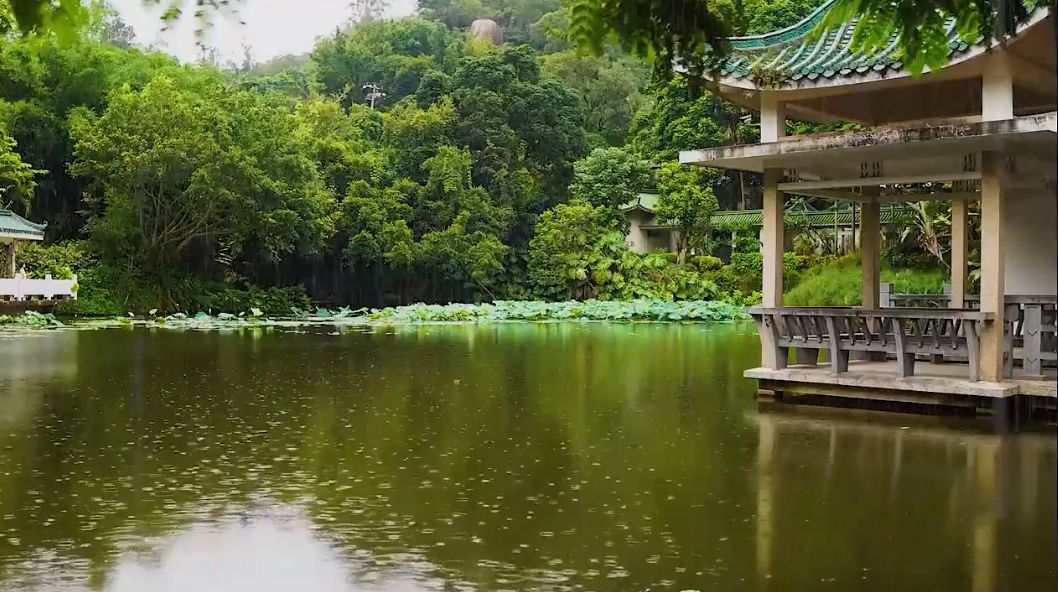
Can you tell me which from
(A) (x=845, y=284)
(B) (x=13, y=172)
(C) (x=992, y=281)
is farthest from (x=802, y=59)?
(B) (x=13, y=172)

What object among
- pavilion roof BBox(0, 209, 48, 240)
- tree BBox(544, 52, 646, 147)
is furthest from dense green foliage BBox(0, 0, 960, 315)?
tree BBox(544, 52, 646, 147)

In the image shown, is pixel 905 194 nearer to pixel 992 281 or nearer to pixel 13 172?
pixel 992 281

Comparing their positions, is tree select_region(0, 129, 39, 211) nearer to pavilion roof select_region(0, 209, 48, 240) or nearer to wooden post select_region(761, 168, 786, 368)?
pavilion roof select_region(0, 209, 48, 240)

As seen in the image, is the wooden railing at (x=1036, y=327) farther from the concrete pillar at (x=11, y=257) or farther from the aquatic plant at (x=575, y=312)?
the concrete pillar at (x=11, y=257)

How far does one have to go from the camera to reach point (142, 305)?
96.3ft

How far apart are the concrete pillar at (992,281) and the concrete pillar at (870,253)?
224cm

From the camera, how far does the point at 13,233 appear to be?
1045 inches

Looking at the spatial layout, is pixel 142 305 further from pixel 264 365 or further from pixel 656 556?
pixel 656 556

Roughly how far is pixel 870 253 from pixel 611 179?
23.1 meters

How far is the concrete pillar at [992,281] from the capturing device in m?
9.10

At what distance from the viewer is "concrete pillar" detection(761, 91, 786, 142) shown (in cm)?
1041

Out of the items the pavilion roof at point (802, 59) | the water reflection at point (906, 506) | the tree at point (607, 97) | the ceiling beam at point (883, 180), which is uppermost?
the tree at point (607, 97)

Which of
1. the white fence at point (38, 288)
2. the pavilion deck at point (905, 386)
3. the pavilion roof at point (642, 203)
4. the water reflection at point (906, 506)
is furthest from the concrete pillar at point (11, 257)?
the water reflection at point (906, 506)

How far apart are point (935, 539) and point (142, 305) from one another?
88.6ft
